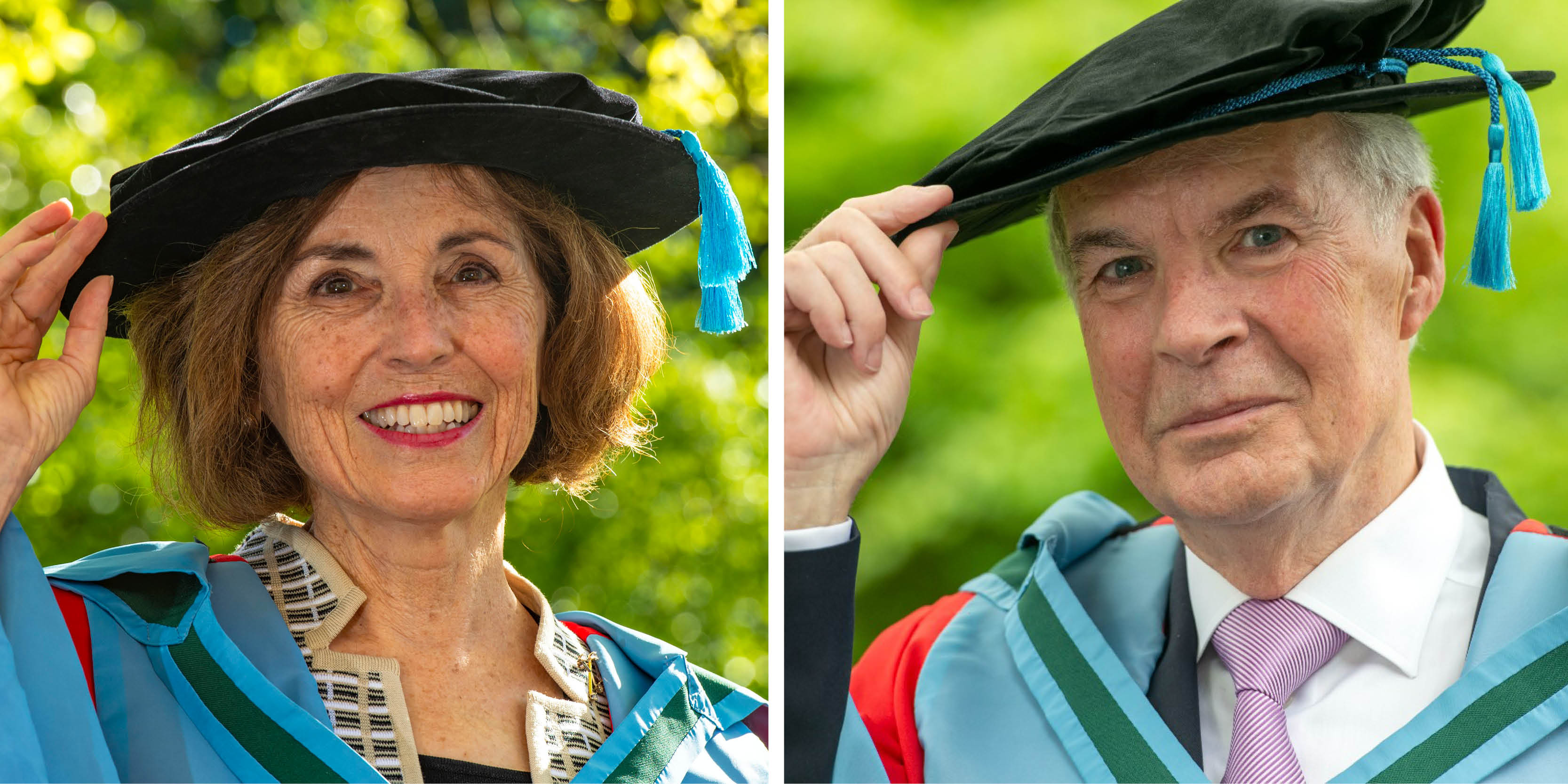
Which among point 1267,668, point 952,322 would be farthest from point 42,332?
point 952,322

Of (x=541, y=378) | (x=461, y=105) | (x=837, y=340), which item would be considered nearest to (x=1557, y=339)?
(x=837, y=340)

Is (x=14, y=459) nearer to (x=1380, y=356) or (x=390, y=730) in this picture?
(x=390, y=730)

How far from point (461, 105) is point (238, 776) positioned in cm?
108

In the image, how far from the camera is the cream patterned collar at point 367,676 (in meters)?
2.14

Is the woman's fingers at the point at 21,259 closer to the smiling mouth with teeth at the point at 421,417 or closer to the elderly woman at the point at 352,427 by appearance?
the elderly woman at the point at 352,427

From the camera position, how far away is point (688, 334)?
586 cm

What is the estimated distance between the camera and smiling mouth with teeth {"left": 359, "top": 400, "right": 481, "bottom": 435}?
226cm

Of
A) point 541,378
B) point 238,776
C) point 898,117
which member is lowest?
point 238,776

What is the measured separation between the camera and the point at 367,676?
2.21 m

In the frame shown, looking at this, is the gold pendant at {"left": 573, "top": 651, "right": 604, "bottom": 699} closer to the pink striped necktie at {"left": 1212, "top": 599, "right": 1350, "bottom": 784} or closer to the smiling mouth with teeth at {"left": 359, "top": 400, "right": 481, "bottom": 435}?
the smiling mouth with teeth at {"left": 359, "top": 400, "right": 481, "bottom": 435}

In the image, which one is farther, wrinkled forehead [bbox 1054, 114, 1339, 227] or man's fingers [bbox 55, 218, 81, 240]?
wrinkled forehead [bbox 1054, 114, 1339, 227]

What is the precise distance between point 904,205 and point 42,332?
1.43 metres

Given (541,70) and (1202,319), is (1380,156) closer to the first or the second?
(1202,319)

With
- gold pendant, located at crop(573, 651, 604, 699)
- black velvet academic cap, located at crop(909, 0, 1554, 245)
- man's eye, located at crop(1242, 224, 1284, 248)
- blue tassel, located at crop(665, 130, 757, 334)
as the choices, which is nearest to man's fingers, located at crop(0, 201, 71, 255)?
blue tassel, located at crop(665, 130, 757, 334)
